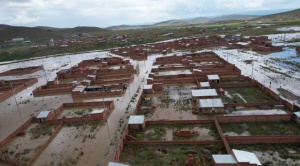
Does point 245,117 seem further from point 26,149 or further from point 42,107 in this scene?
point 42,107

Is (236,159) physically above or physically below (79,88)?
below

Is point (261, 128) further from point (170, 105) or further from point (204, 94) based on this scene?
point (170, 105)

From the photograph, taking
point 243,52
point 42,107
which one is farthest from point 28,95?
point 243,52

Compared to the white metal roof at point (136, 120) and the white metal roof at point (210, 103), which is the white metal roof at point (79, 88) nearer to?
the white metal roof at point (136, 120)

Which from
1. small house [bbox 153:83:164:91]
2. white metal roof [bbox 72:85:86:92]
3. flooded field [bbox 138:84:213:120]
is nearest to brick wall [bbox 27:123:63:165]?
flooded field [bbox 138:84:213:120]

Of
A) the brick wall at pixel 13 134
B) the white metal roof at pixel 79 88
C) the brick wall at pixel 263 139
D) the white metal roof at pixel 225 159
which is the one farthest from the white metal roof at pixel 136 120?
the white metal roof at pixel 79 88

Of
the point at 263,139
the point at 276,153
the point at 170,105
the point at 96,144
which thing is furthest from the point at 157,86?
the point at 276,153

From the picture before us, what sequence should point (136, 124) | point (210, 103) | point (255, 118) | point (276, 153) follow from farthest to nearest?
point (210, 103) → point (136, 124) → point (255, 118) → point (276, 153)
